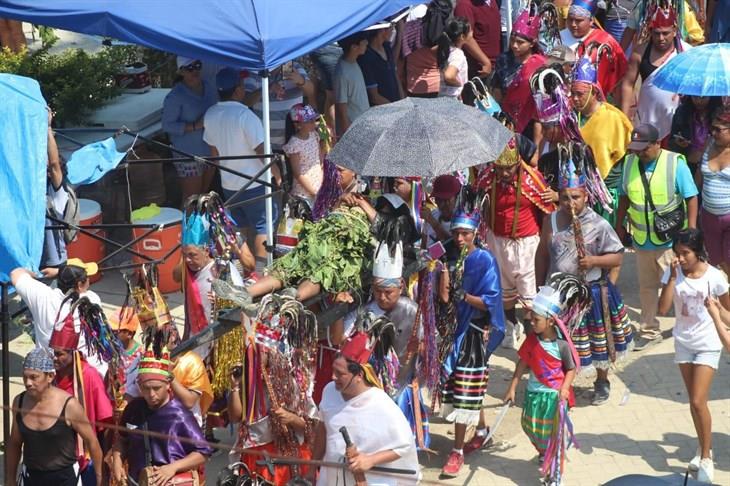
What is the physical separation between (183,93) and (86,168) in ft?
6.74

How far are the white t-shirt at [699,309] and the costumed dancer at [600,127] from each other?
2.12 metres

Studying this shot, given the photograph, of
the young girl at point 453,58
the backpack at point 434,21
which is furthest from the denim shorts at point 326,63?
the young girl at point 453,58

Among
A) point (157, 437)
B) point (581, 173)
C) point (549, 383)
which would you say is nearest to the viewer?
point (157, 437)

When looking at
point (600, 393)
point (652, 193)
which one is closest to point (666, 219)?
point (652, 193)

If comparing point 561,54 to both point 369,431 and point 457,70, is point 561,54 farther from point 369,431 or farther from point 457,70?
point 369,431

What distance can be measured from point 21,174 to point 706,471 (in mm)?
4844

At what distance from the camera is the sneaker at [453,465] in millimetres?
8219

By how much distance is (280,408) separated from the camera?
7.19 metres

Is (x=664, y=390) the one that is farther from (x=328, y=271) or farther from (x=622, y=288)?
(x=328, y=271)

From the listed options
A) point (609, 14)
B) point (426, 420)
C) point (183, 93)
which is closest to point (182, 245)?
point (426, 420)

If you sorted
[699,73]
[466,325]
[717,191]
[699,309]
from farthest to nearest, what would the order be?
[699,73]
[717,191]
[466,325]
[699,309]

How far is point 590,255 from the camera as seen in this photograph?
8789 millimetres

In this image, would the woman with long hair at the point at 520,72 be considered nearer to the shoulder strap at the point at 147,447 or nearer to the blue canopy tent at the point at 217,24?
the blue canopy tent at the point at 217,24

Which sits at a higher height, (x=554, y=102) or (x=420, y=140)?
(x=420, y=140)
